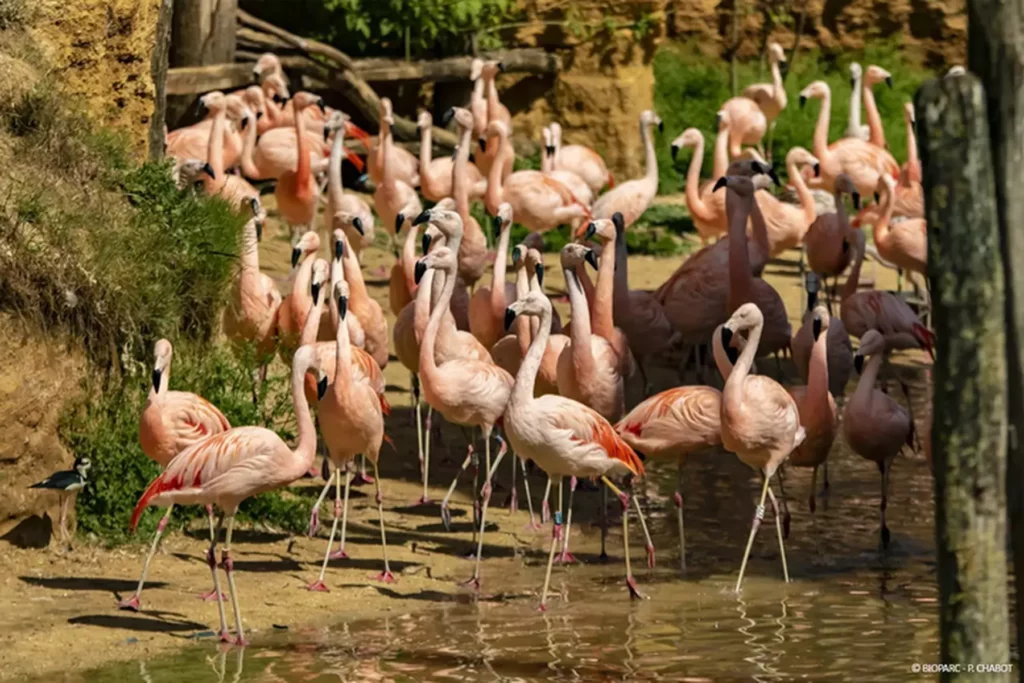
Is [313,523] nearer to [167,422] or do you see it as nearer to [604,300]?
[167,422]

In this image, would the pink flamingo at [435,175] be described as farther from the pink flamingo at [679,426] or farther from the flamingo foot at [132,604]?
the flamingo foot at [132,604]

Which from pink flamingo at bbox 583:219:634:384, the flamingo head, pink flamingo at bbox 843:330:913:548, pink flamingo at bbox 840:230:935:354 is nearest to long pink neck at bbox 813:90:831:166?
pink flamingo at bbox 840:230:935:354

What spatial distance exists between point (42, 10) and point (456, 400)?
2806mm

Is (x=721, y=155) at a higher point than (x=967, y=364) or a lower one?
higher

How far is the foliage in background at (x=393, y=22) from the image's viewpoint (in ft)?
49.4

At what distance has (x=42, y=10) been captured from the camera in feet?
30.4

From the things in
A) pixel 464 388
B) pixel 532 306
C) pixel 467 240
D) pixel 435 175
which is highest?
pixel 435 175

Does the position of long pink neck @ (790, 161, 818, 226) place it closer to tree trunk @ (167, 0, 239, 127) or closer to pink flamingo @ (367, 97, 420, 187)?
pink flamingo @ (367, 97, 420, 187)

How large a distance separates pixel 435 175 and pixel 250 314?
136 inches

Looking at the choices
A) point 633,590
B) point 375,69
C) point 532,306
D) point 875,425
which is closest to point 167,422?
point 532,306

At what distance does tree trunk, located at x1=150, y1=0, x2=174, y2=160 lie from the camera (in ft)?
32.3

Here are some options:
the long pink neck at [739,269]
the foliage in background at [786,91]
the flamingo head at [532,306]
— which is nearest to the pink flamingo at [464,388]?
the flamingo head at [532,306]

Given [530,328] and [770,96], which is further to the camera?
[770,96]

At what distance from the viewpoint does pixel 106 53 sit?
31.2 ft
